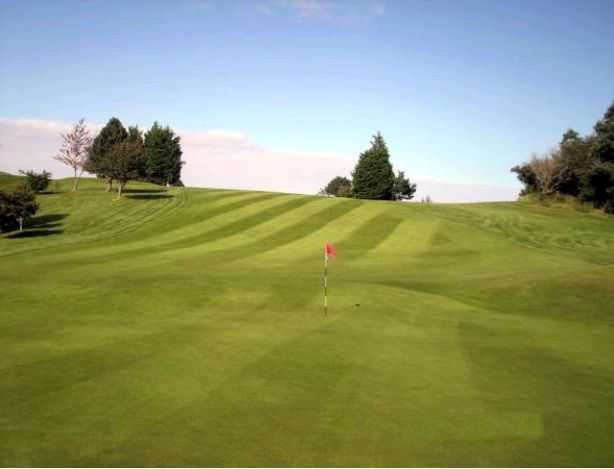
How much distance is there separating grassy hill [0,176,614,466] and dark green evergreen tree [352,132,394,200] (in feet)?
210

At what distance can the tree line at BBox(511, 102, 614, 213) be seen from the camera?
59344 mm

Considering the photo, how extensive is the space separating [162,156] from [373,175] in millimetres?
45665

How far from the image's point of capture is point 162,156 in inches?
4392

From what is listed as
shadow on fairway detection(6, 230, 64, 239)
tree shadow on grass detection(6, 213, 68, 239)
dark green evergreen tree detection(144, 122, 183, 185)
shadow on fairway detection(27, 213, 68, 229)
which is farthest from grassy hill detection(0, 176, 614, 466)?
dark green evergreen tree detection(144, 122, 183, 185)

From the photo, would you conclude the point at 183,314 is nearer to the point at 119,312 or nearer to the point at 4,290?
the point at 119,312

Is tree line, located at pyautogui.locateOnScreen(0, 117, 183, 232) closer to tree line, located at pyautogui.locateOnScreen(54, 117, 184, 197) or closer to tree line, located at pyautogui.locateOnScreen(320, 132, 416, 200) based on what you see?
tree line, located at pyautogui.locateOnScreen(54, 117, 184, 197)

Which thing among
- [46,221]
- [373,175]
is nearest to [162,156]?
[373,175]

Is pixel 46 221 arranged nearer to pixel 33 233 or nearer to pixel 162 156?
pixel 33 233

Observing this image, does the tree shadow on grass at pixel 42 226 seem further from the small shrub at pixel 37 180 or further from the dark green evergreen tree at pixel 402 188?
the dark green evergreen tree at pixel 402 188

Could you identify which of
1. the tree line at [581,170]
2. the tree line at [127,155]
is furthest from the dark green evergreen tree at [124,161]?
the tree line at [581,170]

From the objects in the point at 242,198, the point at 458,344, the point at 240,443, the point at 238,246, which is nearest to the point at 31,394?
the point at 240,443

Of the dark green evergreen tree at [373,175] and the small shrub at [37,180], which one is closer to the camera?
the small shrub at [37,180]

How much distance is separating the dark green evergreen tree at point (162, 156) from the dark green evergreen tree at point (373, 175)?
41537 mm

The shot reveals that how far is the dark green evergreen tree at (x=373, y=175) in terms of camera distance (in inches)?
3824
